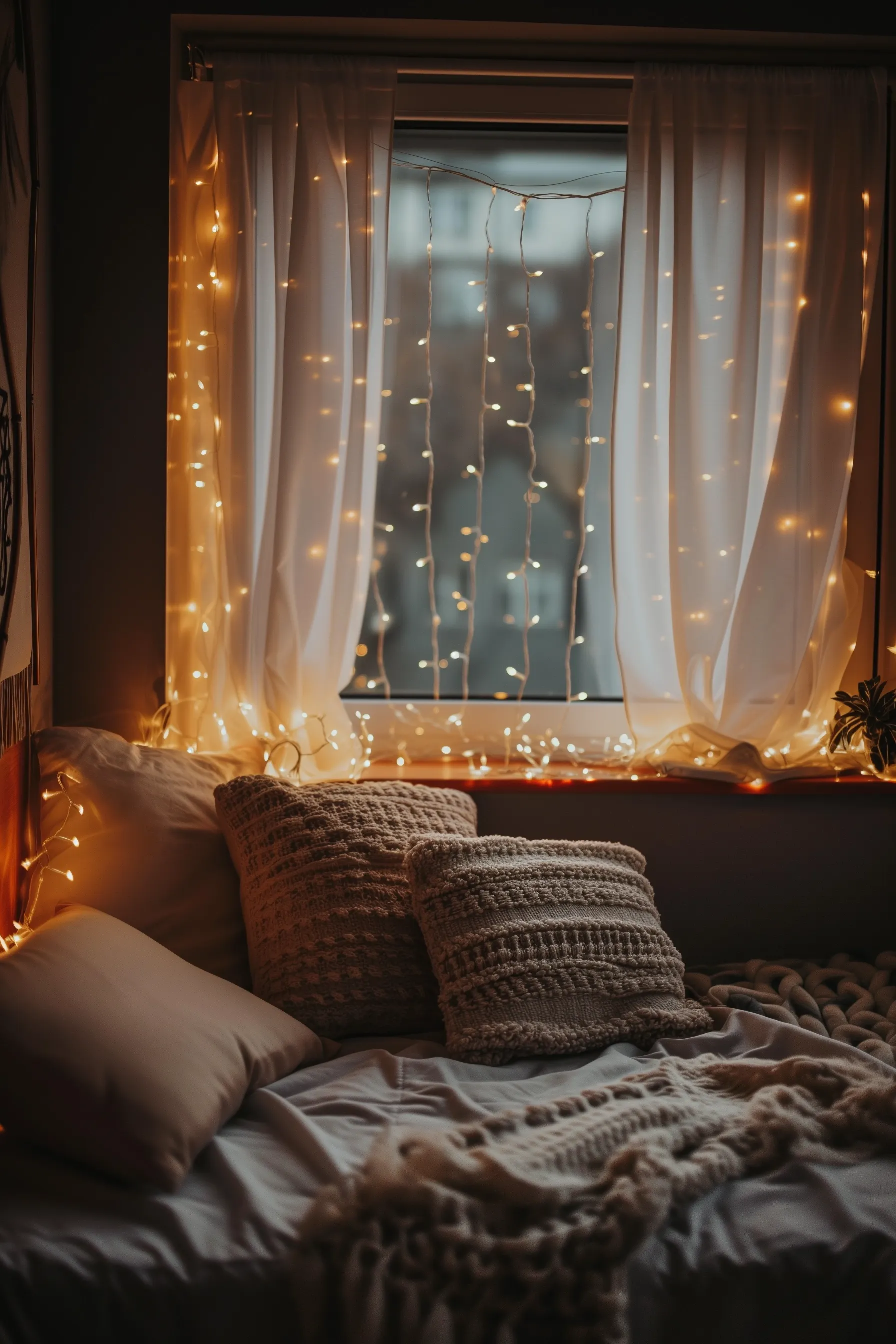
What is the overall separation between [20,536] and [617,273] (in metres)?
1.37

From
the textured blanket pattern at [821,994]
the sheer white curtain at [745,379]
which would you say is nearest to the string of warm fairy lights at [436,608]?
the sheer white curtain at [745,379]

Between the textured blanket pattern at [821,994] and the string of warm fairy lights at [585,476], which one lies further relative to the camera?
the string of warm fairy lights at [585,476]

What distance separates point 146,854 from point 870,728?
1.45 m

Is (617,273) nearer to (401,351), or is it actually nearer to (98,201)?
(401,351)

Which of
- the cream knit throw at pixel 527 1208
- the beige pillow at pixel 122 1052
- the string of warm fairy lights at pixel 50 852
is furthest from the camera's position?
the string of warm fairy lights at pixel 50 852

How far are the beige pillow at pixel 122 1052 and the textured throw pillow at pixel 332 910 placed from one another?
106mm

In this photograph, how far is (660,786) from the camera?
2.01m

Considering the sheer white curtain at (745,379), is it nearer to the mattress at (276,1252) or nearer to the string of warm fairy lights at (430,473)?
the string of warm fairy lights at (430,473)

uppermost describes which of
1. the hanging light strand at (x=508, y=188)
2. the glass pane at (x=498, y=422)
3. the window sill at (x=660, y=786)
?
the hanging light strand at (x=508, y=188)

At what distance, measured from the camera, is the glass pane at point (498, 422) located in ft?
7.06

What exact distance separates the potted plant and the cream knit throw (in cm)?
93

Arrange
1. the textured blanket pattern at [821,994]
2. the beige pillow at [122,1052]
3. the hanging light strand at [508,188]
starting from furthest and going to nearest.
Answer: the hanging light strand at [508,188] → the textured blanket pattern at [821,994] → the beige pillow at [122,1052]

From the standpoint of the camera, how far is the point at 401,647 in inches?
88.4

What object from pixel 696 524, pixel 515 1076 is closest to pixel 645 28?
pixel 696 524
